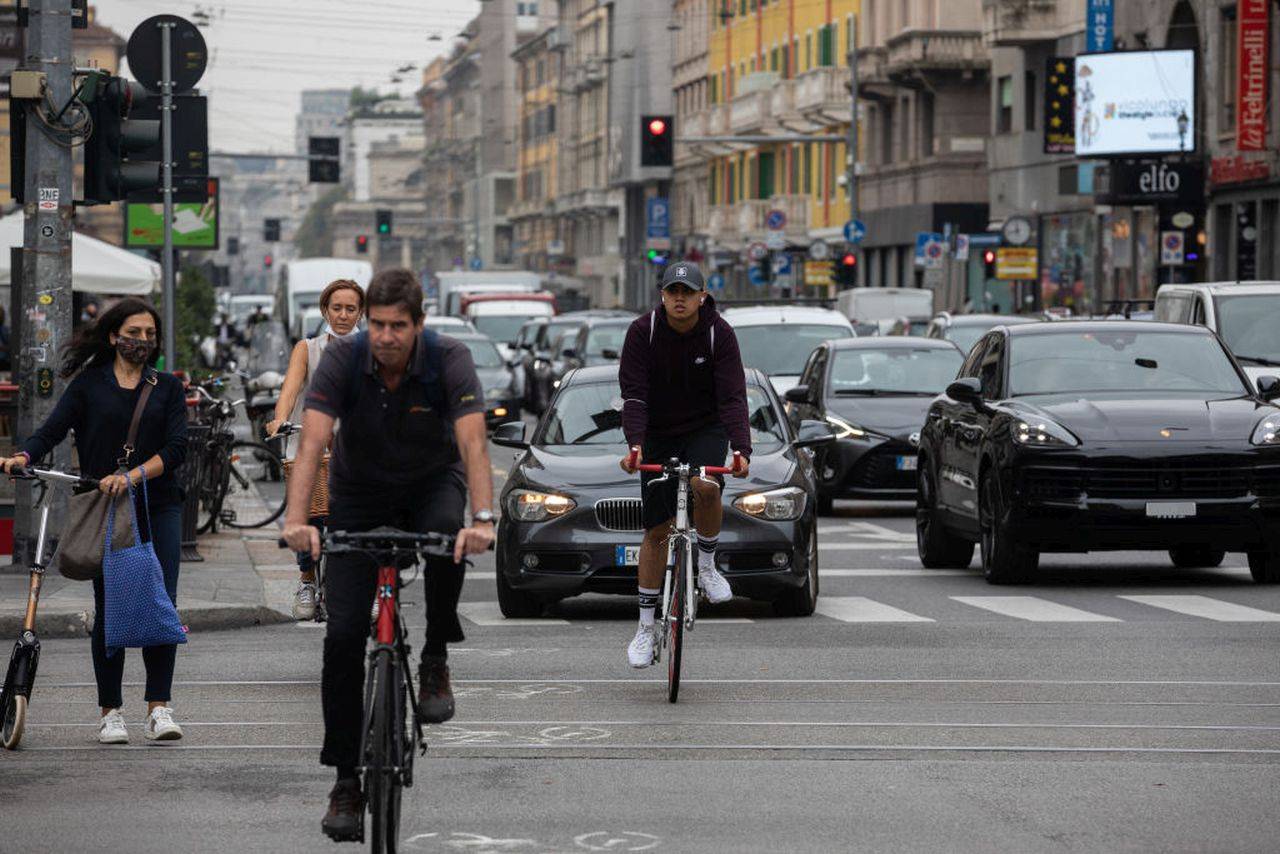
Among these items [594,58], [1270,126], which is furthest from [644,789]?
[594,58]

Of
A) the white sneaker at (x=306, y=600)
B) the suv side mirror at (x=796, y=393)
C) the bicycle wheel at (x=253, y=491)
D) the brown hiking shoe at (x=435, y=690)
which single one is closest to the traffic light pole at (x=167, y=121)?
the bicycle wheel at (x=253, y=491)

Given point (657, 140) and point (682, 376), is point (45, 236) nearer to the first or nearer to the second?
point (682, 376)

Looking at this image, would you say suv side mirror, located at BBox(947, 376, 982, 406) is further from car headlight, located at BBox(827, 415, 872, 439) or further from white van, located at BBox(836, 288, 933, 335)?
white van, located at BBox(836, 288, 933, 335)

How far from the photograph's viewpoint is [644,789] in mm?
8859

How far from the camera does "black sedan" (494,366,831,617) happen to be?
584 inches

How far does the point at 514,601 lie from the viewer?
15.2m

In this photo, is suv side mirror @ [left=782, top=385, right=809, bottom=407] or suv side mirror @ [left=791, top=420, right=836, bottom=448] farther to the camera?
suv side mirror @ [left=782, top=385, right=809, bottom=407]

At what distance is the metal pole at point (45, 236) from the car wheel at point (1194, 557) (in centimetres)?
749

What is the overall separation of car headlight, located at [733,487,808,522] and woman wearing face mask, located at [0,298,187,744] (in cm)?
511

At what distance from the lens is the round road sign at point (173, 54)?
20.5 meters

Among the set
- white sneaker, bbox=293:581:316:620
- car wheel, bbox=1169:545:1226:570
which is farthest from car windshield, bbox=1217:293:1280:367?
white sneaker, bbox=293:581:316:620

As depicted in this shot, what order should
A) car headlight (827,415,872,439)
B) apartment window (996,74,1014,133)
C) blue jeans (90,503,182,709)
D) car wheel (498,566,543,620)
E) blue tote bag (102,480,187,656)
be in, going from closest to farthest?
blue tote bag (102,480,187,656) < blue jeans (90,503,182,709) < car wheel (498,566,543,620) < car headlight (827,415,872,439) < apartment window (996,74,1014,133)

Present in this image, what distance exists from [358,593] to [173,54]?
45.3ft

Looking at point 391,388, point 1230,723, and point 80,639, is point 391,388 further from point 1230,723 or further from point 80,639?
point 80,639
